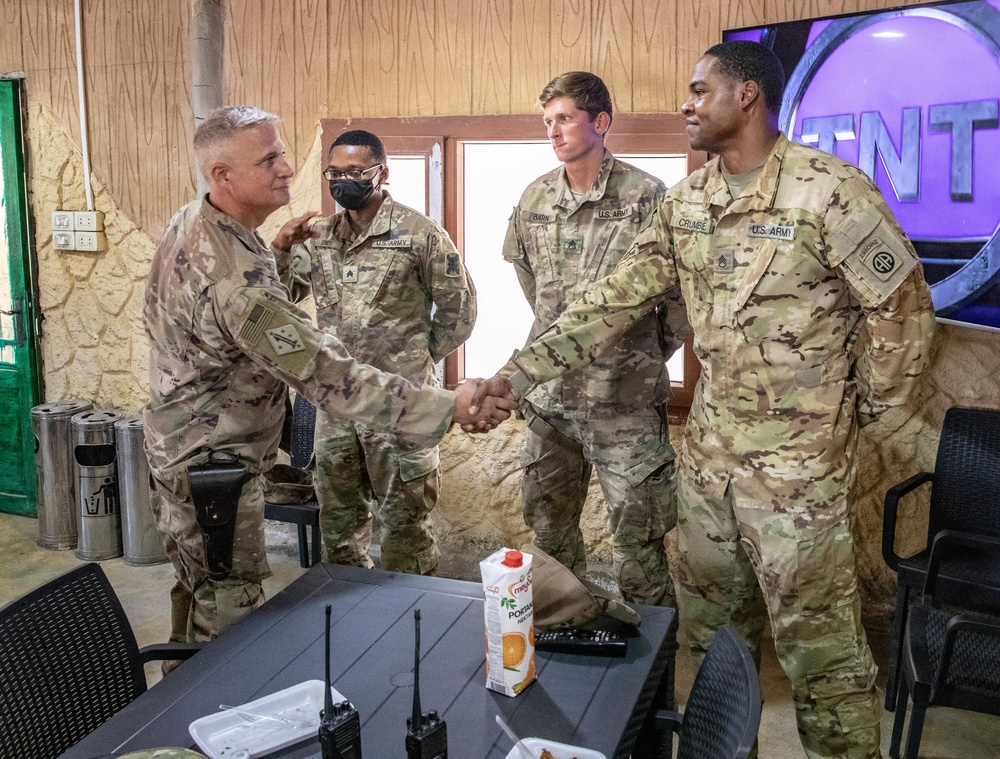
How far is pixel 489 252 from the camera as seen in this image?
4176mm

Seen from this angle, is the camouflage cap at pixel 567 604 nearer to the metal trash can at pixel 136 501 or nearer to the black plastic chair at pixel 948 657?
the black plastic chair at pixel 948 657

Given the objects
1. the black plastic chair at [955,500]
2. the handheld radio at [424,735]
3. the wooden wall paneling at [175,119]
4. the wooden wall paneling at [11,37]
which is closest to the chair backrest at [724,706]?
the handheld radio at [424,735]

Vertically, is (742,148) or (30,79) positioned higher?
(30,79)

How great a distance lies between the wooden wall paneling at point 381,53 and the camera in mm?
4133

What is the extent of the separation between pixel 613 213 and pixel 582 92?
0.42 m

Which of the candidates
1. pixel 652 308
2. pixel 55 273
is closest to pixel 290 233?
pixel 652 308

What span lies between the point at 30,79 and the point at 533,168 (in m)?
2.86

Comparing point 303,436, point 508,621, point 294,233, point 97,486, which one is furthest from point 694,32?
point 97,486

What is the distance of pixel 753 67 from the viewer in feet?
7.89

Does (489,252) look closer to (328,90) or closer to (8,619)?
(328,90)

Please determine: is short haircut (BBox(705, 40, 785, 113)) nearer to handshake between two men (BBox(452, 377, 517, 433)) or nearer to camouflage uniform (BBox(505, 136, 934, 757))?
camouflage uniform (BBox(505, 136, 934, 757))

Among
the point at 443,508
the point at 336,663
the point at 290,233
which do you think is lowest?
the point at 443,508

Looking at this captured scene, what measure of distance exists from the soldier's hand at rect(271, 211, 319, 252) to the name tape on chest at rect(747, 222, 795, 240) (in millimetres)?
1640

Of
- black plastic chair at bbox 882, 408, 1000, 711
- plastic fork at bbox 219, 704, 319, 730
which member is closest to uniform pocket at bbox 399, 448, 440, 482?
black plastic chair at bbox 882, 408, 1000, 711
